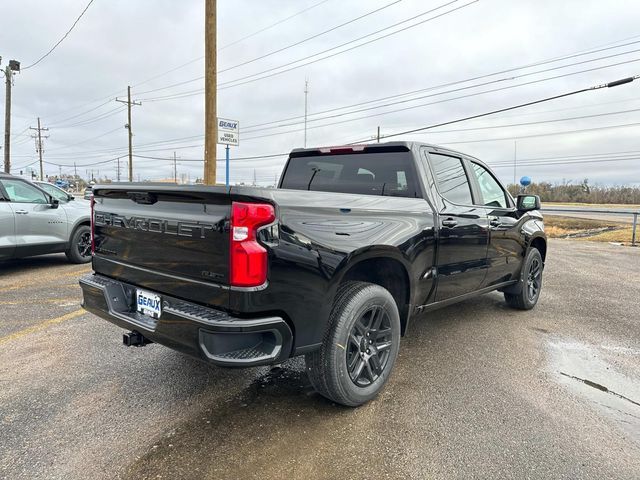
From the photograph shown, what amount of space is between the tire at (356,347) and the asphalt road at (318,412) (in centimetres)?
17

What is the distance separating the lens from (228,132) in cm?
938

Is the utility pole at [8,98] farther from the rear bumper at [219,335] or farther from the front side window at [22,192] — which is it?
the rear bumper at [219,335]

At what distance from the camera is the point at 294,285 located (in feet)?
7.69

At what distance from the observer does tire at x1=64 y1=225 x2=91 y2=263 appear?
25.0 ft

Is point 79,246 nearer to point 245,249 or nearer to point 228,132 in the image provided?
point 228,132

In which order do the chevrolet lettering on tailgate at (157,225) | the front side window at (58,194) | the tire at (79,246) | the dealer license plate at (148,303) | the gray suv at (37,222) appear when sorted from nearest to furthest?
the chevrolet lettering on tailgate at (157,225) → the dealer license plate at (148,303) → the gray suv at (37,222) → the tire at (79,246) → the front side window at (58,194)

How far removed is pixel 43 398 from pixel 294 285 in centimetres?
201

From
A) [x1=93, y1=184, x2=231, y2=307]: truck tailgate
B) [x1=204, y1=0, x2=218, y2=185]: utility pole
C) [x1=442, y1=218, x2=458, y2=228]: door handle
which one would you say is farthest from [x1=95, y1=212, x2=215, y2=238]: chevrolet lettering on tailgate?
[x1=204, y1=0, x2=218, y2=185]: utility pole

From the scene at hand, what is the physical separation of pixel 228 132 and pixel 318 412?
7.77 metres

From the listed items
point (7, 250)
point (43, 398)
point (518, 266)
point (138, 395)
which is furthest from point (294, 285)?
point (7, 250)

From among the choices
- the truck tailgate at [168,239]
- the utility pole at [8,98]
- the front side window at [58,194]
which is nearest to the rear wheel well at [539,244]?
the truck tailgate at [168,239]

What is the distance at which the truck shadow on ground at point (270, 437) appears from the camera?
218cm

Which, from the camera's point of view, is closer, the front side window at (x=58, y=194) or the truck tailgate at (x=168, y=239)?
the truck tailgate at (x=168, y=239)

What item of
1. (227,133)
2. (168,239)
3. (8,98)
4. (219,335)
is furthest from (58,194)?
(8,98)
